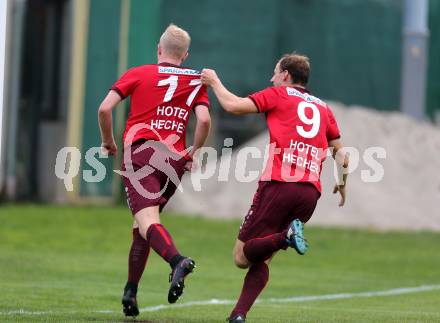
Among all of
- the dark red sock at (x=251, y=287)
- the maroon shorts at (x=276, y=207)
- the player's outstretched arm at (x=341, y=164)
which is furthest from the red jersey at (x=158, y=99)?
the player's outstretched arm at (x=341, y=164)

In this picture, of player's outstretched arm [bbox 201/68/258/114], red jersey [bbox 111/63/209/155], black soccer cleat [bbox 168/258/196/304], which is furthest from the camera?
red jersey [bbox 111/63/209/155]

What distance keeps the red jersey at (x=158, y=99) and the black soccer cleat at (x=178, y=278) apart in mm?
1169

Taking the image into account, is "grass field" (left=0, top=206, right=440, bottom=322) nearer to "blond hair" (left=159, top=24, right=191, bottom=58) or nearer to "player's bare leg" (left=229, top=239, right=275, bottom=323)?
"player's bare leg" (left=229, top=239, right=275, bottom=323)

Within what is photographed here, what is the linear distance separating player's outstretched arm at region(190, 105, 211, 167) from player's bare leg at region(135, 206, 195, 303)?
0.62 m

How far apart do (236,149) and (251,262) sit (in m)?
Result: 17.7

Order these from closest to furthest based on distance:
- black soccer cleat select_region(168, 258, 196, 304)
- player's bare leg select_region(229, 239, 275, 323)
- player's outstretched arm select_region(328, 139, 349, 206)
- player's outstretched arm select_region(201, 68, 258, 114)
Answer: black soccer cleat select_region(168, 258, 196, 304) → player's outstretched arm select_region(201, 68, 258, 114) → player's bare leg select_region(229, 239, 275, 323) → player's outstretched arm select_region(328, 139, 349, 206)

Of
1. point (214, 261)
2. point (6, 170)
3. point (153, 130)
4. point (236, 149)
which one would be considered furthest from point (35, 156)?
point (153, 130)

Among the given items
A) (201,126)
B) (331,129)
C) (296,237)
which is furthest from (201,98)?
(296,237)

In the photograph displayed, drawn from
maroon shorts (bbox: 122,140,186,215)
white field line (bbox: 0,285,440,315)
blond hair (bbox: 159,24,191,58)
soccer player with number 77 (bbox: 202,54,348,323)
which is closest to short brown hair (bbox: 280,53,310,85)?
soccer player with number 77 (bbox: 202,54,348,323)

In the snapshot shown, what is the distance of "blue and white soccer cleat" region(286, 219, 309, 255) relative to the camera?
28.5ft

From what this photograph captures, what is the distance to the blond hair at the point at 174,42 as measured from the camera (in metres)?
9.30

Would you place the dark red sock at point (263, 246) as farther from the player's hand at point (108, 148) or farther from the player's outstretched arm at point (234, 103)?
the player's hand at point (108, 148)

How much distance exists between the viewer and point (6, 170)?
84.6 feet

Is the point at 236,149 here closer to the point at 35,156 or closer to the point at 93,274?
the point at 35,156
